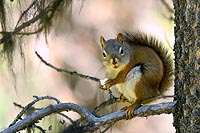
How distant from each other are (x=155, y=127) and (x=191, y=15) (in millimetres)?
3672

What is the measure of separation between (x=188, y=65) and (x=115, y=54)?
0.74 meters

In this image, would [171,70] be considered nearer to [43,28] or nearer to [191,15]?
[43,28]

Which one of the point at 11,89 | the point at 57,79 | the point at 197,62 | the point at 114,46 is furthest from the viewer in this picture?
the point at 57,79

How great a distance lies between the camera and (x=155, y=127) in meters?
5.38

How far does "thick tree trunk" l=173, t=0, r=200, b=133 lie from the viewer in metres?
1.75

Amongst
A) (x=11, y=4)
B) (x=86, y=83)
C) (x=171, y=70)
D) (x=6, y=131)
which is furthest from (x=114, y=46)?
(x=86, y=83)

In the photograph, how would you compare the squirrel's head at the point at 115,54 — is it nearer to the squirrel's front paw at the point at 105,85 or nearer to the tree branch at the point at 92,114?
the squirrel's front paw at the point at 105,85

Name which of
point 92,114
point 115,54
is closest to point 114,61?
point 115,54

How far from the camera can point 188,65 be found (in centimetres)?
178

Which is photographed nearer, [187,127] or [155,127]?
[187,127]

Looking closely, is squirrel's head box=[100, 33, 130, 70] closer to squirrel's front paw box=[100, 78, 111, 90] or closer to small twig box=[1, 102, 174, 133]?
squirrel's front paw box=[100, 78, 111, 90]

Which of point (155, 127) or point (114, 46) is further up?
point (155, 127)

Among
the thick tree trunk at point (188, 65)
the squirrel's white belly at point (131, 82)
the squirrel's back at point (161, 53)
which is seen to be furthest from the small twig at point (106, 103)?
the thick tree trunk at point (188, 65)

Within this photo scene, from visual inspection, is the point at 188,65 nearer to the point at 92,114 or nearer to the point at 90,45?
the point at 92,114
